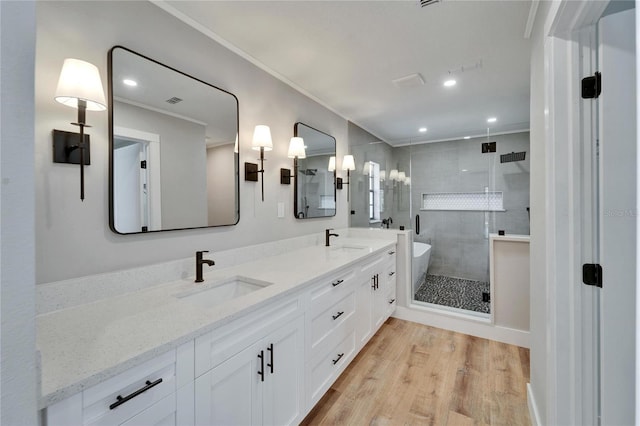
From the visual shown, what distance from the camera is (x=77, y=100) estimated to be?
111 cm

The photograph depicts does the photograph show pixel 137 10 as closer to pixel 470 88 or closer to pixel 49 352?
pixel 49 352

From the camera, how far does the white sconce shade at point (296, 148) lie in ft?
7.82

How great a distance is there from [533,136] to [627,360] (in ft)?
4.03

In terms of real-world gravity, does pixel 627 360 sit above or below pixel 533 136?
below

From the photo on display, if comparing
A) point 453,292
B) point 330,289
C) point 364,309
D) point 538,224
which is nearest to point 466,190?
point 453,292

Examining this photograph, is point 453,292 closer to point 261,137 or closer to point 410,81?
point 410,81

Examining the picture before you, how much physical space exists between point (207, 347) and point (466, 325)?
8.79 ft

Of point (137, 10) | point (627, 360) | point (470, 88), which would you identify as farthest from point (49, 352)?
point (470, 88)

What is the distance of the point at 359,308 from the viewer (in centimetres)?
217

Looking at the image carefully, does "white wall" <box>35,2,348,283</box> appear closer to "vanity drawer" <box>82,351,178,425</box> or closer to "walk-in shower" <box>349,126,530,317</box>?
"vanity drawer" <box>82,351,178,425</box>

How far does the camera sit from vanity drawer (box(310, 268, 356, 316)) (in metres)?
1.58

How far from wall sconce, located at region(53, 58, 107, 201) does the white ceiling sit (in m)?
0.69

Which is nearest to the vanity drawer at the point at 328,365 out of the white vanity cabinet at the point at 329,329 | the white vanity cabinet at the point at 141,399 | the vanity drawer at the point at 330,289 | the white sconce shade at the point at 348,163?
the white vanity cabinet at the point at 329,329

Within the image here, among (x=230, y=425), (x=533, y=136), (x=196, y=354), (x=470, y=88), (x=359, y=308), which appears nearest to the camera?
(x=196, y=354)
